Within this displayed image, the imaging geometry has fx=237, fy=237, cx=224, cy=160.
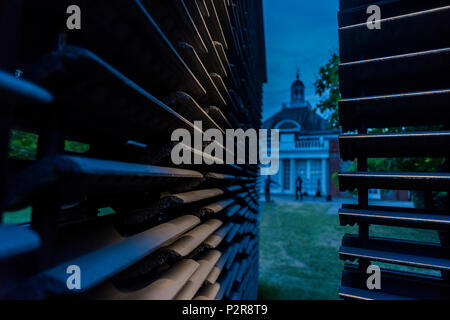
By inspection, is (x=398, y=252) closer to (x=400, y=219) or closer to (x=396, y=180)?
(x=400, y=219)

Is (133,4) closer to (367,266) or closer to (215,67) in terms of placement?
(215,67)

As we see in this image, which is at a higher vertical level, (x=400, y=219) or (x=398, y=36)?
(x=398, y=36)

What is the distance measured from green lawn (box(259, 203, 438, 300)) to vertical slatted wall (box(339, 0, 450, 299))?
407 centimetres

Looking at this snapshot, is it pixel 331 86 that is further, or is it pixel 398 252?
pixel 331 86

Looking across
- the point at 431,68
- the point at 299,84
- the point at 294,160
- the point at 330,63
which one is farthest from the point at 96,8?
the point at 299,84

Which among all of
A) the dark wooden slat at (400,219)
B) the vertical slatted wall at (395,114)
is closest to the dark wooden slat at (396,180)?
the vertical slatted wall at (395,114)

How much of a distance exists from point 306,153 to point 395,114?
80.6ft

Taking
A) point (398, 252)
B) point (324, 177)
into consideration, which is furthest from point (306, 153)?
point (398, 252)

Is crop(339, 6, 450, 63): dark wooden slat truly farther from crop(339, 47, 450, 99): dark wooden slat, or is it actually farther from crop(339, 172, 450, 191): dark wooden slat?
crop(339, 172, 450, 191): dark wooden slat

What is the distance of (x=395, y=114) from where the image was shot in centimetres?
188

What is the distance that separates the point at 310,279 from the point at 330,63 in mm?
5674

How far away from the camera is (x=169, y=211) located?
5.48 ft

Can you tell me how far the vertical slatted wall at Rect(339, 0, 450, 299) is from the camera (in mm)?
1489

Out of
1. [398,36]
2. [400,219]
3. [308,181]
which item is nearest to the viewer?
[400,219]
